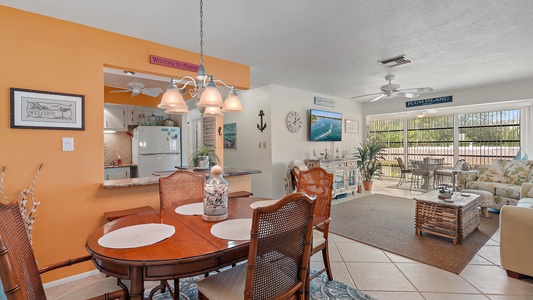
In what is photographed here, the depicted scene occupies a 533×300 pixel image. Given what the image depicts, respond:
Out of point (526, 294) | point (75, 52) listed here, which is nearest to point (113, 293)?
point (75, 52)

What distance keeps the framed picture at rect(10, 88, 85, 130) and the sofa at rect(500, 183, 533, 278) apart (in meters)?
4.16

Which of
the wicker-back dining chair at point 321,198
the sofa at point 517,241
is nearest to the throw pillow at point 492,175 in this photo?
the sofa at point 517,241

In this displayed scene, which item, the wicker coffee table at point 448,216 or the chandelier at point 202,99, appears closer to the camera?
the chandelier at point 202,99

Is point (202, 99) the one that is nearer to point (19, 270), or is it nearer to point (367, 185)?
point (19, 270)

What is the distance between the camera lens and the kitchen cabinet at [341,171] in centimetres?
522

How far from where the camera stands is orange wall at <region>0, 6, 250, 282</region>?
2.08 meters

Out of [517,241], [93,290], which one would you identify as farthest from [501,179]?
[93,290]

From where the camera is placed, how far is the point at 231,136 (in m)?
5.95

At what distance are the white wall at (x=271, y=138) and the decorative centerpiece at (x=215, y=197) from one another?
129 inches

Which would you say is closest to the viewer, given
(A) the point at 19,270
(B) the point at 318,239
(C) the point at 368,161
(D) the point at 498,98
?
(A) the point at 19,270

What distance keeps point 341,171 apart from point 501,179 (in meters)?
2.80

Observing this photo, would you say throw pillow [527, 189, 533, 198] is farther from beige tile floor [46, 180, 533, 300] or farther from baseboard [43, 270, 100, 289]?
baseboard [43, 270, 100, 289]

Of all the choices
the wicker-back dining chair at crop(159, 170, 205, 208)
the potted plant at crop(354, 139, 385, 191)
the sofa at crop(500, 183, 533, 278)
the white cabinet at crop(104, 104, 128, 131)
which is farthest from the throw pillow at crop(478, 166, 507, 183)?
the white cabinet at crop(104, 104, 128, 131)

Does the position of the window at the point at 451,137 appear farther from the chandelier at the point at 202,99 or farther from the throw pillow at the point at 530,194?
the chandelier at the point at 202,99
